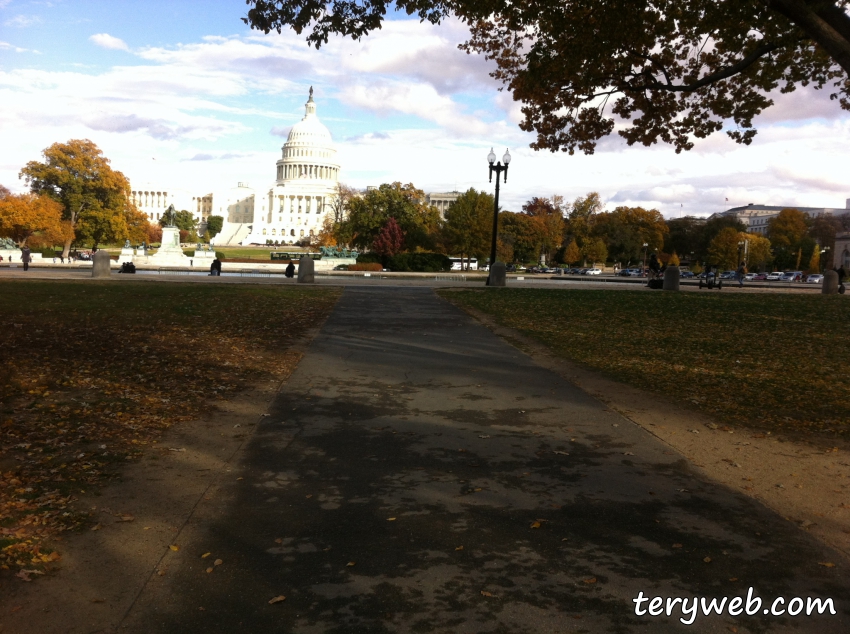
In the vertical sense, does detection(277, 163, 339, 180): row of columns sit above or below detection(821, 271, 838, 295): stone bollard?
above

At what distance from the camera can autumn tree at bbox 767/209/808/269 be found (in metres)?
112

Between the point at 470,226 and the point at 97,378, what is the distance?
2574 inches

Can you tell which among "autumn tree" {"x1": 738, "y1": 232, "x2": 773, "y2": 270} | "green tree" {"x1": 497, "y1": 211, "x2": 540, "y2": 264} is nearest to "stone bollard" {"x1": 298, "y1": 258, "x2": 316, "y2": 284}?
"green tree" {"x1": 497, "y1": 211, "x2": 540, "y2": 264}

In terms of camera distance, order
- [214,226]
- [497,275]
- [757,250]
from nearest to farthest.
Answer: [497,275] → [757,250] → [214,226]

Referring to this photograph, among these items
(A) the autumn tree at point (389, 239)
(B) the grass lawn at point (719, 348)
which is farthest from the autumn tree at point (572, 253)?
(B) the grass lawn at point (719, 348)

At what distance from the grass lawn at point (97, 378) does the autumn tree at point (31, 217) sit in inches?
1903

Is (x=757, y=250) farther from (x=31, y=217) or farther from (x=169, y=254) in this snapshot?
(x=31, y=217)

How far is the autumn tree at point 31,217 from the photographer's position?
6412 cm

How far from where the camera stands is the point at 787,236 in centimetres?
11519

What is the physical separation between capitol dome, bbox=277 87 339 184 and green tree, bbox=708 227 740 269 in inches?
3337

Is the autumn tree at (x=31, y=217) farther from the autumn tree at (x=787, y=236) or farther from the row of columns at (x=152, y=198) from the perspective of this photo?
the row of columns at (x=152, y=198)

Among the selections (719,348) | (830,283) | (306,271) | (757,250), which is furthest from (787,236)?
(719,348)

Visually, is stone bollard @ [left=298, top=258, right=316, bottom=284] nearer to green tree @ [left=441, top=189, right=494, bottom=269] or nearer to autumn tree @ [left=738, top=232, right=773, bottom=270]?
green tree @ [left=441, top=189, right=494, bottom=269]

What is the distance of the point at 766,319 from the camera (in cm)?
1927
